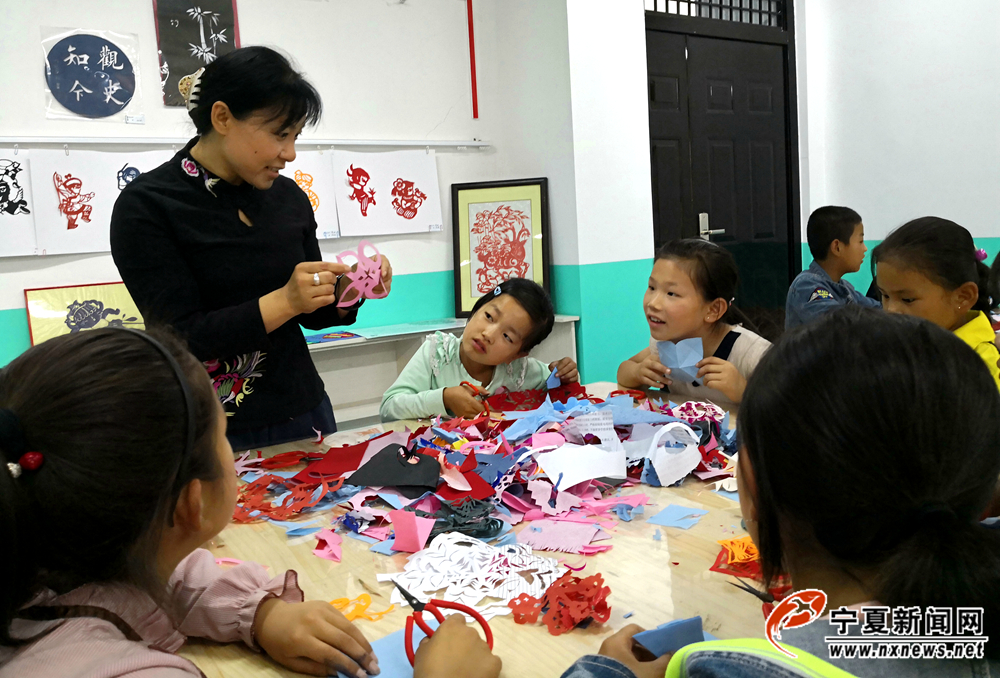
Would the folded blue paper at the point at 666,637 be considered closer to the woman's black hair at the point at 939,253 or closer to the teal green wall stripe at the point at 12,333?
the woman's black hair at the point at 939,253

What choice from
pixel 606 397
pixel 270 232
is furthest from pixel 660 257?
pixel 270 232

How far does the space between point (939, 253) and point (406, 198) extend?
2.74 meters

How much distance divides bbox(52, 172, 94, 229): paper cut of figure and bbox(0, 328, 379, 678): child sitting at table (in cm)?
281

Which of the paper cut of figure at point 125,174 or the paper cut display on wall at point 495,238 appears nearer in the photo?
the paper cut of figure at point 125,174

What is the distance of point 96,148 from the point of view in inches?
125

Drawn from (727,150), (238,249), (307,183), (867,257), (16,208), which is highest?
(727,150)

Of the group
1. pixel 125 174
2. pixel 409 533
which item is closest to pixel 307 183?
pixel 125 174

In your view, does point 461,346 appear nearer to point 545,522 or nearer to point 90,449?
point 545,522

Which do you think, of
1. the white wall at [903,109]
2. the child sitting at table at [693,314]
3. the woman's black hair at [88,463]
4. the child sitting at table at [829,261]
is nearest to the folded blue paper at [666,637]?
the woman's black hair at [88,463]

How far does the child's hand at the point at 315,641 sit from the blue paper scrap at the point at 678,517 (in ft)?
1.67

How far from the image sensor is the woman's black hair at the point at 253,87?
4.86 ft

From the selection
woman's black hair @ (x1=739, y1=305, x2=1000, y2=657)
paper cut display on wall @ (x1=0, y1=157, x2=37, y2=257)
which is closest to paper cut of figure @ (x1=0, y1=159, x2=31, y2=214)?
paper cut display on wall @ (x1=0, y1=157, x2=37, y2=257)

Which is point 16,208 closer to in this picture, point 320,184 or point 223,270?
point 320,184

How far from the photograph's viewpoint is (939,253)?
185 centimetres
